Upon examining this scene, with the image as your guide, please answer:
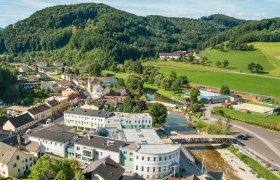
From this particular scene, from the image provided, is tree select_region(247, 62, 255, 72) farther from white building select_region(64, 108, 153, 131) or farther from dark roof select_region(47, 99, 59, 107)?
dark roof select_region(47, 99, 59, 107)

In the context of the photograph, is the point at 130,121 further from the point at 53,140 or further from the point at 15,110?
the point at 15,110

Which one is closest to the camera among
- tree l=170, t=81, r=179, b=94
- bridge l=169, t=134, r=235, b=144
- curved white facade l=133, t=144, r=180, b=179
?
curved white facade l=133, t=144, r=180, b=179

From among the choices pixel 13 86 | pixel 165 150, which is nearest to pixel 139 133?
pixel 165 150

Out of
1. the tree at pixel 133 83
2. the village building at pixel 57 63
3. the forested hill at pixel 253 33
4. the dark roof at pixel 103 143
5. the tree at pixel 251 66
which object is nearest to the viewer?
the dark roof at pixel 103 143

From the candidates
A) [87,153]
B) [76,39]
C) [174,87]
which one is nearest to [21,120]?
[87,153]

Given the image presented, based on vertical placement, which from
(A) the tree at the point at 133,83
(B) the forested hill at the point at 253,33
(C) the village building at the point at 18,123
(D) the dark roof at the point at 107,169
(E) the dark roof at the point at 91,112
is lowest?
(D) the dark roof at the point at 107,169

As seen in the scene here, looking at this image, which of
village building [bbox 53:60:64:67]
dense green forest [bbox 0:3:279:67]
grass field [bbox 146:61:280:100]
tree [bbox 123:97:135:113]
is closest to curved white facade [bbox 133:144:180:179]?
tree [bbox 123:97:135:113]

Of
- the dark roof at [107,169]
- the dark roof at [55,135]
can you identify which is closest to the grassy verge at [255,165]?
the dark roof at [107,169]

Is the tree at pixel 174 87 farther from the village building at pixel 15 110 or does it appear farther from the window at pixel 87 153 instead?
the window at pixel 87 153
